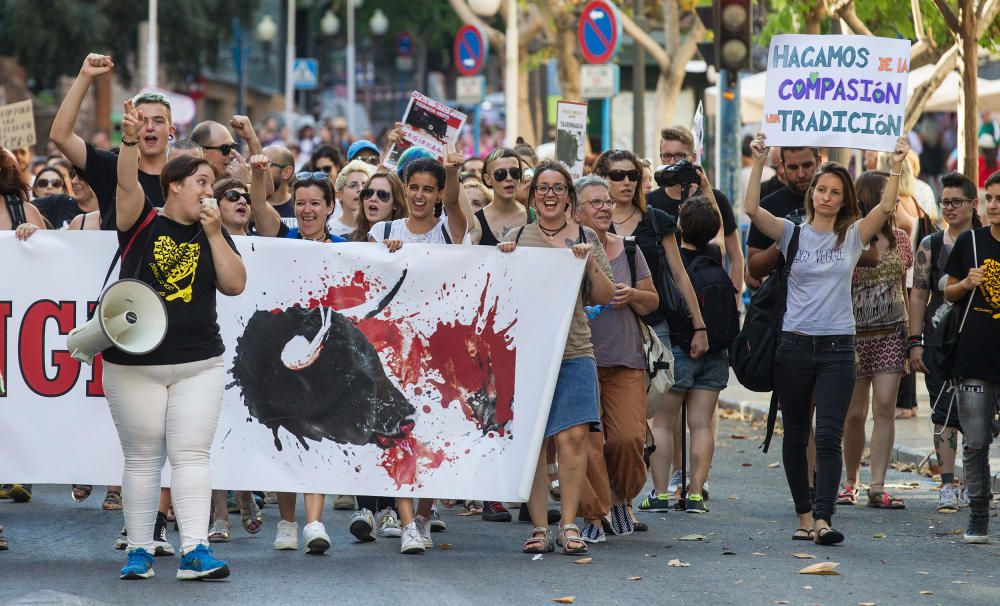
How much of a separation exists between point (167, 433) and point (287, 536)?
1.23 metres

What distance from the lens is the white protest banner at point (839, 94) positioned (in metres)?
10.2

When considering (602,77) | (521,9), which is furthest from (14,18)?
(602,77)

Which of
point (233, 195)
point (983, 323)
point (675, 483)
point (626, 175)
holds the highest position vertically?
point (626, 175)

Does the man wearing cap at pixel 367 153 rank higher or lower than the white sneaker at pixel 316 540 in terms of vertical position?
higher

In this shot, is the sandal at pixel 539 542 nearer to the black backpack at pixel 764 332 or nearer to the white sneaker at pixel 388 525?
the white sneaker at pixel 388 525

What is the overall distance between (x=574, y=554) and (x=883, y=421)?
2.83 meters

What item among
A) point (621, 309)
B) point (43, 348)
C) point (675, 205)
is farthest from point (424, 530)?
point (675, 205)

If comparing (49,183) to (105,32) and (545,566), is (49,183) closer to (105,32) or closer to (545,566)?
(545,566)

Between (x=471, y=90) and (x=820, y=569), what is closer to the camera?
(x=820, y=569)

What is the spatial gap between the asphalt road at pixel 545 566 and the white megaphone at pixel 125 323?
1.01m

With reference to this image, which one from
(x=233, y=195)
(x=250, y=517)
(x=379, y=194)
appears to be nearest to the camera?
(x=233, y=195)

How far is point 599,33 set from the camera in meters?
21.5

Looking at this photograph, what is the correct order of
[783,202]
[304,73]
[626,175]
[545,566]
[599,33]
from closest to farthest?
[545,566]
[626,175]
[783,202]
[599,33]
[304,73]

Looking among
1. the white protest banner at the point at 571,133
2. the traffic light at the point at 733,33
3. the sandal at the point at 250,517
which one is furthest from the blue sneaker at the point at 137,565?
the traffic light at the point at 733,33
